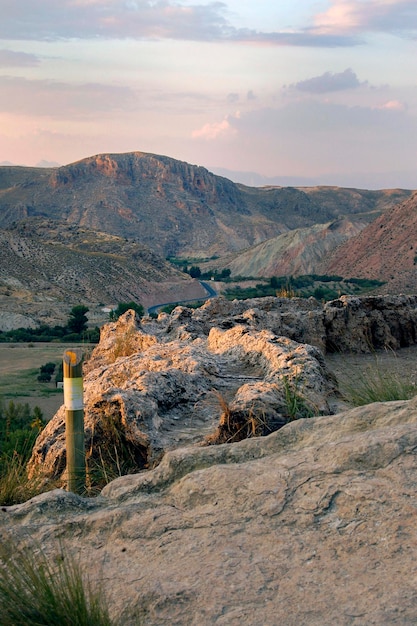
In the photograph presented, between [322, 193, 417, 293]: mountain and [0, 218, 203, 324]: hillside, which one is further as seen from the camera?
[322, 193, 417, 293]: mountain

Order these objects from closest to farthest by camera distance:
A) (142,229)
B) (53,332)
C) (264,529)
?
1. (264,529)
2. (53,332)
3. (142,229)

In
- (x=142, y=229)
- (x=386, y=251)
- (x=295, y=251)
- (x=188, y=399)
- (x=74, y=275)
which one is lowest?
(x=74, y=275)

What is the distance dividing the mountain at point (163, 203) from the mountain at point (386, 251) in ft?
223

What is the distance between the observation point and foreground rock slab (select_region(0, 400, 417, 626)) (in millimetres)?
3080

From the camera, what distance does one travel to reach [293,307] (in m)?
14.2

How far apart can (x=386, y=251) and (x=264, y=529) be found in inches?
3006

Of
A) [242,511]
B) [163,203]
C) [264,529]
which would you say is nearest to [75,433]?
[242,511]

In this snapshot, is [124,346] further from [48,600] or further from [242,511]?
[48,600]

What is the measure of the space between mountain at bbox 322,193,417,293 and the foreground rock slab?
193 feet

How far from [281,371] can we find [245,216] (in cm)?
17631

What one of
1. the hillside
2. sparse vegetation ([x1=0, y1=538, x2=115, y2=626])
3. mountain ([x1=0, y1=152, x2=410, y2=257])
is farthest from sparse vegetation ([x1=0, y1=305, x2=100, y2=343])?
mountain ([x1=0, y1=152, x2=410, y2=257])

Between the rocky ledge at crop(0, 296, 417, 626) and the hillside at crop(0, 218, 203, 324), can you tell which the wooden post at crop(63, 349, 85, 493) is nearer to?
the rocky ledge at crop(0, 296, 417, 626)

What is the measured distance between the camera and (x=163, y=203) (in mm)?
172875

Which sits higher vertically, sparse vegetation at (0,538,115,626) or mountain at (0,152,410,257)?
mountain at (0,152,410,257)
